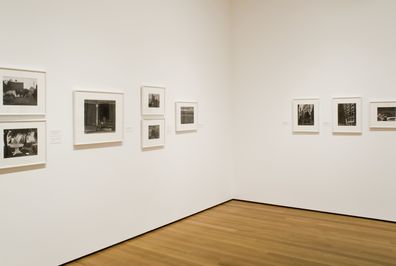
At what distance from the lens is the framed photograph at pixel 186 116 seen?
24.8 ft

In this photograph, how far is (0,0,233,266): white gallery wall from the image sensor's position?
4863mm

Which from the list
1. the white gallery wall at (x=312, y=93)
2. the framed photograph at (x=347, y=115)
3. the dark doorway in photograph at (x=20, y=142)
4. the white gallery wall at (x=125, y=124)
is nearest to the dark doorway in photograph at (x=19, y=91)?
the white gallery wall at (x=125, y=124)

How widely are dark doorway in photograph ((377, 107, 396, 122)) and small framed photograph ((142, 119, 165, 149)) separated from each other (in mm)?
4452

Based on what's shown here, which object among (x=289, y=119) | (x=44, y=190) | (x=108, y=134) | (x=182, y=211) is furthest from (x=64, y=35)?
(x=289, y=119)

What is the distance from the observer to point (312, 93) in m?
8.19

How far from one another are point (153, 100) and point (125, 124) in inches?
32.8

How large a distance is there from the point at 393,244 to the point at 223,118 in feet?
15.2

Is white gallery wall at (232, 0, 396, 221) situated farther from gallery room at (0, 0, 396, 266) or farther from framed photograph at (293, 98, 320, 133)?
framed photograph at (293, 98, 320, 133)

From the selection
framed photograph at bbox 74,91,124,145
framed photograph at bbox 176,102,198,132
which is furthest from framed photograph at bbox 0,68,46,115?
framed photograph at bbox 176,102,198,132

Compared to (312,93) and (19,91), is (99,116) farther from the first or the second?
(312,93)

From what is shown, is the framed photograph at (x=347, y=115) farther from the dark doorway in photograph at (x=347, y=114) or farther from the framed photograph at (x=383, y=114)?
the framed photograph at (x=383, y=114)

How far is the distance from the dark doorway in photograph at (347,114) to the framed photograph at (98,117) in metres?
4.70

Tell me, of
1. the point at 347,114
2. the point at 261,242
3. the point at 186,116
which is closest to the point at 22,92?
the point at 186,116

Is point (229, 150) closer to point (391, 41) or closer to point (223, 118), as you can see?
point (223, 118)
